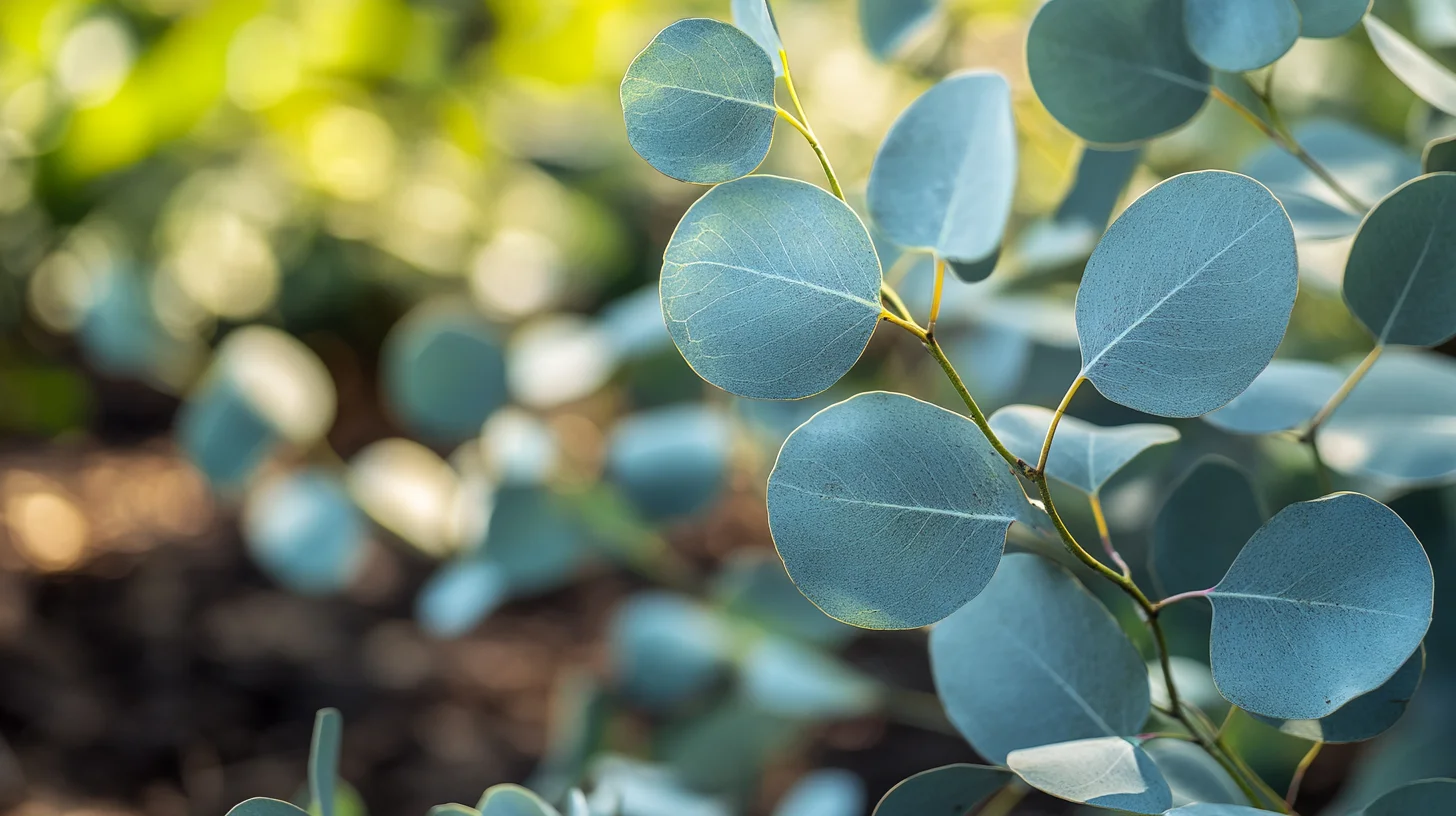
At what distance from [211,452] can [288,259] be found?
32 cm

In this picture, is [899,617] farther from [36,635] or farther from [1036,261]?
[36,635]

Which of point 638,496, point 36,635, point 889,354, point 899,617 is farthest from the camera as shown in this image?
point 889,354

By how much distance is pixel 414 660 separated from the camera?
0.62 metres

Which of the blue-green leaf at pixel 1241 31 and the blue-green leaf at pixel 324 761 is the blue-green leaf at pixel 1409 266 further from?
the blue-green leaf at pixel 324 761

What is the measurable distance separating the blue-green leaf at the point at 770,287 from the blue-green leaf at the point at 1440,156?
137 mm

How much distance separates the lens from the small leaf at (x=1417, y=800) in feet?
0.63

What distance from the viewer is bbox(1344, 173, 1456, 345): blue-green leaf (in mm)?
200

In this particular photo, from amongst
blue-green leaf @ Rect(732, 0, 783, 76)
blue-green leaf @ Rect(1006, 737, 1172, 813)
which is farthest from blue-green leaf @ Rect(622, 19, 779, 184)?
blue-green leaf @ Rect(1006, 737, 1172, 813)

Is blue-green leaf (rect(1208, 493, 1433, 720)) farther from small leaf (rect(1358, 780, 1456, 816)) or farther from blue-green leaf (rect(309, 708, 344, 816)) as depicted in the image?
blue-green leaf (rect(309, 708, 344, 816))

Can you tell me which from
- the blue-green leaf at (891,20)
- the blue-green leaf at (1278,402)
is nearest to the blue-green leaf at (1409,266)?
the blue-green leaf at (1278,402)

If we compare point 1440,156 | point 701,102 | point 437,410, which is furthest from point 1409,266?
point 437,410

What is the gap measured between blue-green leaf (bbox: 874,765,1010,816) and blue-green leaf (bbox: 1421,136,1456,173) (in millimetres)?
155

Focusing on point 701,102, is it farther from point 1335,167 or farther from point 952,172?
point 1335,167

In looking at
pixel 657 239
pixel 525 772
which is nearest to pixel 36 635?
pixel 525 772
